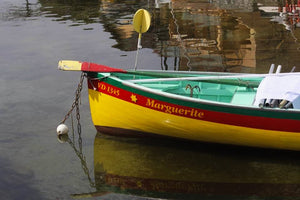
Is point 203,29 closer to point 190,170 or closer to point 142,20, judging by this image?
point 142,20

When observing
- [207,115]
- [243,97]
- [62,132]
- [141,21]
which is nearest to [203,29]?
[141,21]

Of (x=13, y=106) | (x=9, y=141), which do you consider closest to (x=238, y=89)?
(x=9, y=141)

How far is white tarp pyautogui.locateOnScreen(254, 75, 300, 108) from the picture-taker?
9.27 metres

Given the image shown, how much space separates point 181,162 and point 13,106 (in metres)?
5.87

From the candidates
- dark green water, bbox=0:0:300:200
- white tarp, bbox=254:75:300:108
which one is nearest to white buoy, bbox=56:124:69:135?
dark green water, bbox=0:0:300:200

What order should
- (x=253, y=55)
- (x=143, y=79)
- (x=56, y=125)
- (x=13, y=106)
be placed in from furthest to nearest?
(x=253, y=55) → (x=13, y=106) → (x=56, y=125) → (x=143, y=79)

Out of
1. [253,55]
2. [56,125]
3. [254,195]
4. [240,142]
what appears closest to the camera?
[254,195]

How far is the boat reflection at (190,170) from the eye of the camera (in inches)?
342

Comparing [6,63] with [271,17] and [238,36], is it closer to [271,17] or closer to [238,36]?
[238,36]

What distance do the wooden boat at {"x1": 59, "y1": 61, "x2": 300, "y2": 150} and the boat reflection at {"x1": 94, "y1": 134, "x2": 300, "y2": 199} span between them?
1.23ft

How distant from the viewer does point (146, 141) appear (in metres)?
10.7

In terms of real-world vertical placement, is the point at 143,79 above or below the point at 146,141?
above

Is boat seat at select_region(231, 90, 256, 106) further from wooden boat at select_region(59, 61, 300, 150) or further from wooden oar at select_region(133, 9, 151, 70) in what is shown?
wooden oar at select_region(133, 9, 151, 70)

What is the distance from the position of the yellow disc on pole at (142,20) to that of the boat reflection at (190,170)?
109 inches
